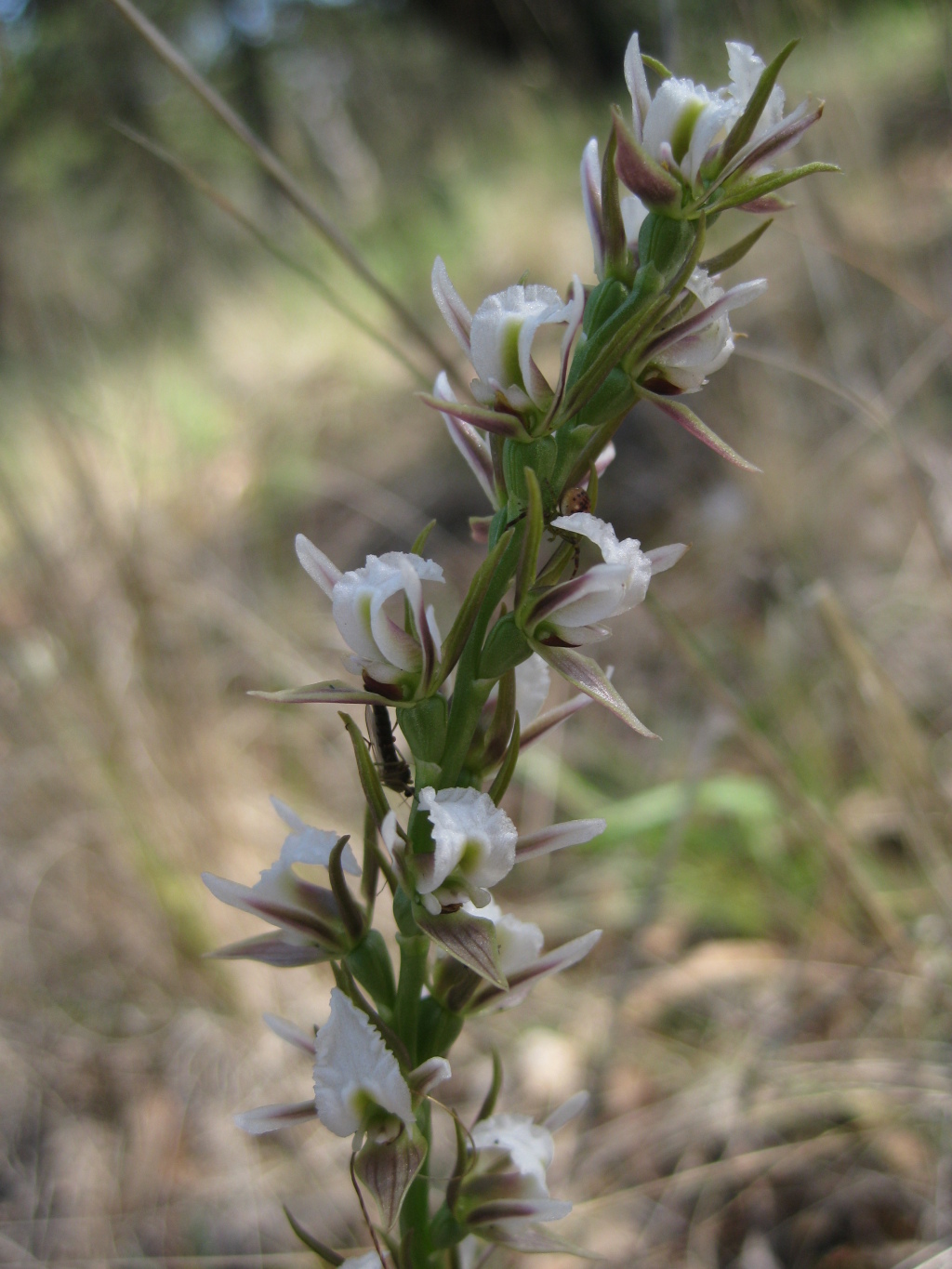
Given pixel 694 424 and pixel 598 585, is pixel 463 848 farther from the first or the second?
pixel 694 424

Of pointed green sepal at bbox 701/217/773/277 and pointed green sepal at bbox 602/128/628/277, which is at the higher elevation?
pointed green sepal at bbox 602/128/628/277

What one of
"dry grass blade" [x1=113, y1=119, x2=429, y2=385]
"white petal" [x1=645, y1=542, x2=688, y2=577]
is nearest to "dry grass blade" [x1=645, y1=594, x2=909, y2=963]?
"dry grass blade" [x1=113, y1=119, x2=429, y2=385]

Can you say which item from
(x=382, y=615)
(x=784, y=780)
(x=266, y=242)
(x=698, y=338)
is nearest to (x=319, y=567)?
(x=382, y=615)

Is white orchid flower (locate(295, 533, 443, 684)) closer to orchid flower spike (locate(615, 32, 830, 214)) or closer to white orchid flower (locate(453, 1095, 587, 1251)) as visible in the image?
orchid flower spike (locate(615, 32, 830, 214))

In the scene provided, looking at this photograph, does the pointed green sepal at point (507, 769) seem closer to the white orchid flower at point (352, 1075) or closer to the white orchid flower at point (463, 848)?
the white orchid flower at point (463, 848)

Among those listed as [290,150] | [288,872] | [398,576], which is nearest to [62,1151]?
[288,872]

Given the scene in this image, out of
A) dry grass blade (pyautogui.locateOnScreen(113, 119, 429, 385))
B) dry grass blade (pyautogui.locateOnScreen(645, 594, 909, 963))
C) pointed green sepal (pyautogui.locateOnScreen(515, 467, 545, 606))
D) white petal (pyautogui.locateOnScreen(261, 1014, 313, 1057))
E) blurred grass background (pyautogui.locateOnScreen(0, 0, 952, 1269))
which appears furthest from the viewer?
blurred grass background (pyautogui.locateOnScreen(0, 0, 952, 1269))

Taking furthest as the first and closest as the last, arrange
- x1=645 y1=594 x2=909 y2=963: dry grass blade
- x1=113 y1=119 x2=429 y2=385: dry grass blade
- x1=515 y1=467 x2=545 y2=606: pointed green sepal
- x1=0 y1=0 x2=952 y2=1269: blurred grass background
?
x1=0 y1=0 x2=952 y2=1269: blurred grass background
x1=645 y1=594 x2=909 y2=963: dry grass blade
x1=113 y1=119 x2=429 y2=385: dry grass blade
x1=515 y1=467 x2=545 y2=606: pointed green sepal

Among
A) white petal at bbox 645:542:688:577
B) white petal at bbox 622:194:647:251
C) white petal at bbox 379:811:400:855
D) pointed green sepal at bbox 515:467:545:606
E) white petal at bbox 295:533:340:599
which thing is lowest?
white petal at bbox 379:811:400:855
